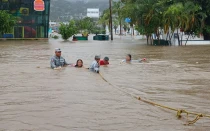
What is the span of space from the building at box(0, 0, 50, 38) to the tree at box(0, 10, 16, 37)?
159 inches

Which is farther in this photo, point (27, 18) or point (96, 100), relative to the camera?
point (27, 18)

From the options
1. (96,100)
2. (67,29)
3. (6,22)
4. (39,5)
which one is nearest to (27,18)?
(39,5)

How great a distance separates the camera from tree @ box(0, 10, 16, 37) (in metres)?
52.6

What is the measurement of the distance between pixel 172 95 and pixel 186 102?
987 millimetres

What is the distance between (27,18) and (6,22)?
7843mm

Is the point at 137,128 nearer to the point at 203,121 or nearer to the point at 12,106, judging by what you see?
the point at 203,121

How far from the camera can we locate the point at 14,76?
1423 centimetres

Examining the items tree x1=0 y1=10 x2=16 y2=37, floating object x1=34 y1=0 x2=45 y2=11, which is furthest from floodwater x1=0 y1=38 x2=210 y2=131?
floating object x1=34 y1=0 x2=45 y2=11

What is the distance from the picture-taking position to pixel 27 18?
60.4 meters

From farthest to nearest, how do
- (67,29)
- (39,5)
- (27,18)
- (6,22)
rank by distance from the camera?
(27,18), (39,5), (67,29), (6,22)

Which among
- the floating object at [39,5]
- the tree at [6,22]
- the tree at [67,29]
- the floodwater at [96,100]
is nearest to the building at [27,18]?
the floating object at [39,5]

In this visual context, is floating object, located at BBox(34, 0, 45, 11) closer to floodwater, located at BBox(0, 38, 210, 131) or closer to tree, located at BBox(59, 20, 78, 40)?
tree, located at BBox(59, 20, 78, 40)

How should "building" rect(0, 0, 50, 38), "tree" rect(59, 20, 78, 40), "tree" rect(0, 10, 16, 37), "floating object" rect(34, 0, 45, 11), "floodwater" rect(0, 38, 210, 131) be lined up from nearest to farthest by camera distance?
1. "floodwater" rect(0, 38, 210, 131)
2. "tree" rect(0, 10, 16, 37)
3. "tree" rect(59, 20, 78, 40)
4. "floating object" rect(34, 0, 45, 11)
5. "building" rect(0, 0, 50, 38)

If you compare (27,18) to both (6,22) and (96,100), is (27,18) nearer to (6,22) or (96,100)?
(6,22)
